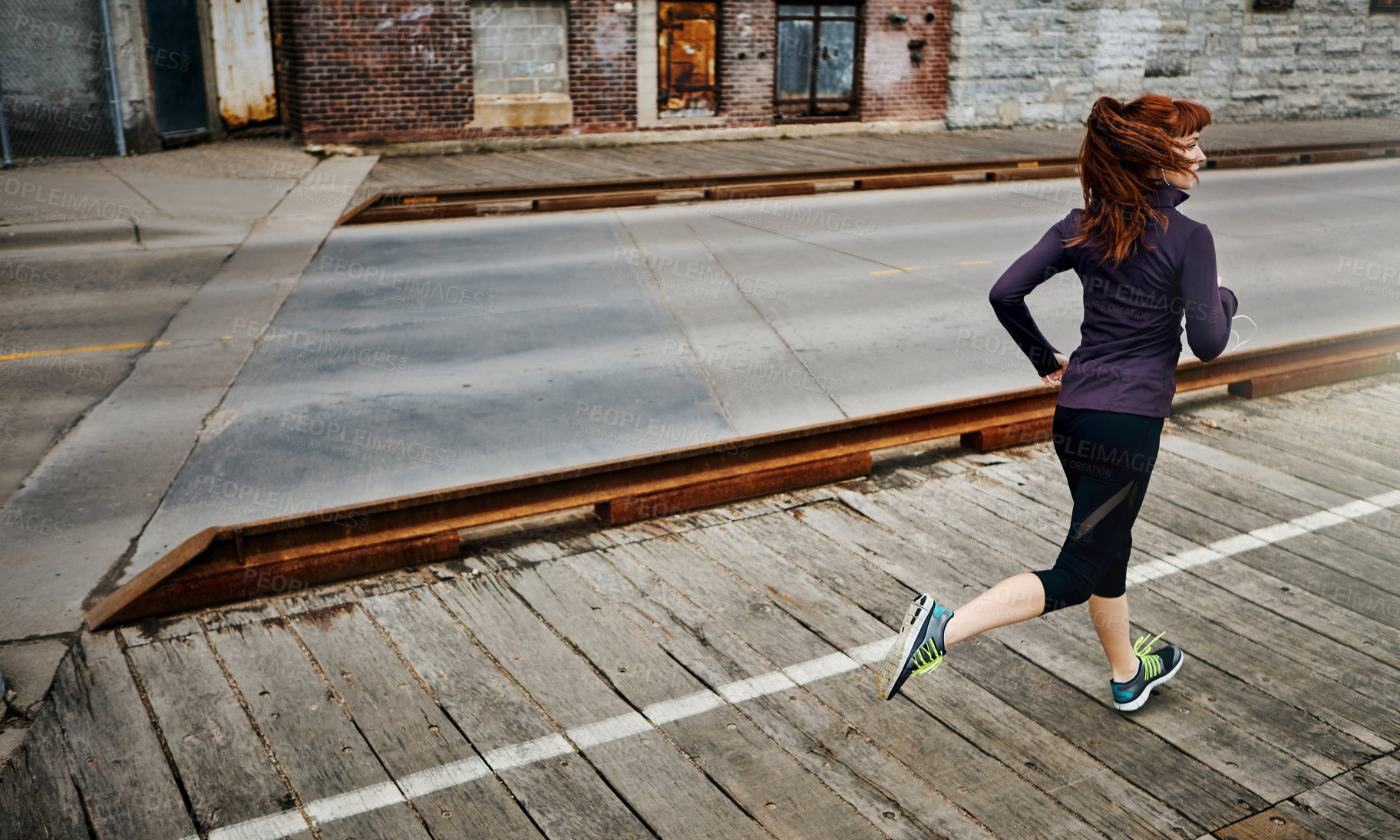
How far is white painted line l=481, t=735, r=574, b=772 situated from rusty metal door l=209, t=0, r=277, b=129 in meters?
19.1

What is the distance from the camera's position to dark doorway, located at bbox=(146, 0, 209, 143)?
60.3ft

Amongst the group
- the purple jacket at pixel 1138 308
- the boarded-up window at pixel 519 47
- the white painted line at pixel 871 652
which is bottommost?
the white painted line at pixel 871 652

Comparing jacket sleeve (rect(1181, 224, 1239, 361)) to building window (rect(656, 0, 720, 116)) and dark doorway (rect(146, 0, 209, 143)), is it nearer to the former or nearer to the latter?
dark doorway (rect(146, 0, 209, 143))

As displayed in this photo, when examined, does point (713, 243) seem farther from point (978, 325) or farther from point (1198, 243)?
point (1198, 243)

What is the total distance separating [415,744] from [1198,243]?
10.5ft

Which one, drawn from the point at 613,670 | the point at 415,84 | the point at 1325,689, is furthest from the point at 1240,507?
the point at 415,84

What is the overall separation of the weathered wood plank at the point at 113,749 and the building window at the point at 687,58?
62.2ft

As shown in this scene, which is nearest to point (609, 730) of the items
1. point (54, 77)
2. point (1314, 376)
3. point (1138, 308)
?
point (1138, 308)

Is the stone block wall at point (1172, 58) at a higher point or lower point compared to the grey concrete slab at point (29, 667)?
higher

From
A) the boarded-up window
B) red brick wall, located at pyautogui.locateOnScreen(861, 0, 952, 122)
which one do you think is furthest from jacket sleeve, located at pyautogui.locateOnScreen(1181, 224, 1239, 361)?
red brick wall, located at pyautogui.locateOnScreen(861, 0, 952, 122)

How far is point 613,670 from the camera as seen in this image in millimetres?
4555

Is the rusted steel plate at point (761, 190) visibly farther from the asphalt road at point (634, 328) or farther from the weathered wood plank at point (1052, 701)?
the weathered wood plank at point (1052, 701)

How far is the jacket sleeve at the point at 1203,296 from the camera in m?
3.67

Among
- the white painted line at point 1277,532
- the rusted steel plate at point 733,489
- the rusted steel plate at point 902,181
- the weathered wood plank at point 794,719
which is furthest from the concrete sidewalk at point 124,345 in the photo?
the rusted steel plate at point 902,181
